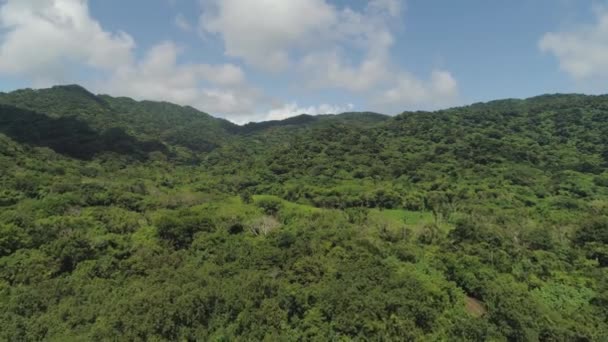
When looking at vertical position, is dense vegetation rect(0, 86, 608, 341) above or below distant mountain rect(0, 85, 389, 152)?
below

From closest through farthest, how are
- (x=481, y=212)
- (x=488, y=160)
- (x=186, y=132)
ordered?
(x=481, y=212) < (x=488, y=160) < (x=186, y=132)

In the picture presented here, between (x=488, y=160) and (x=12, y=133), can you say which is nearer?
(x=488, y=160)

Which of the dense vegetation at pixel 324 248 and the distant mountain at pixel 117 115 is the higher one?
the distant mountain at pixel 117 115

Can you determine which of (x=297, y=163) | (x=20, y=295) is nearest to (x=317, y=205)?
(x=297, y=163)

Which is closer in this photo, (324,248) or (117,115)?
(324,248)

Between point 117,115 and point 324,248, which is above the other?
point 117,115

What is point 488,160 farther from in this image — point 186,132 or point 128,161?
point 186,132

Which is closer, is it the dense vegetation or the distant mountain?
the dense vegetation

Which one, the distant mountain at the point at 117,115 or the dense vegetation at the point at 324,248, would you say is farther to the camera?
the distant mountain at the point at 117,115
